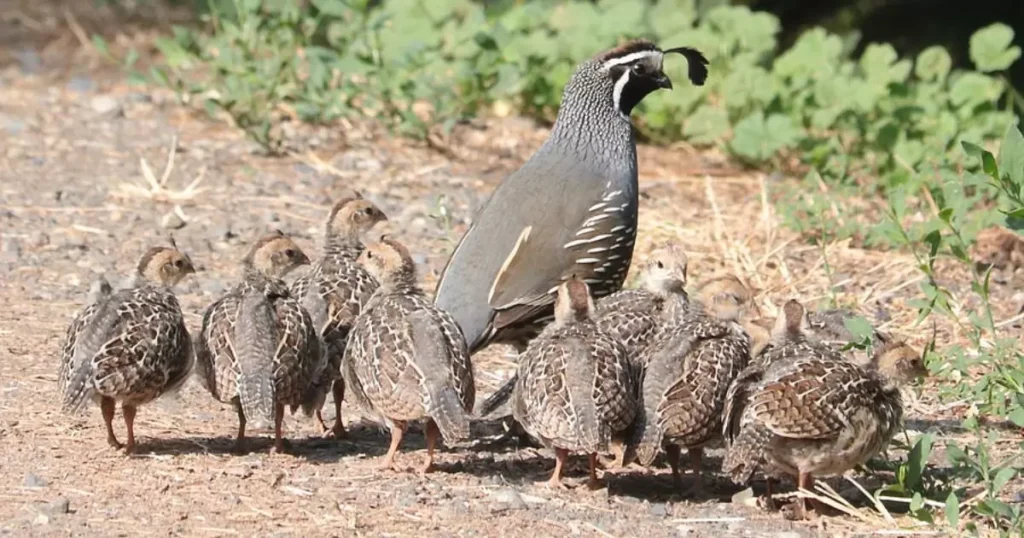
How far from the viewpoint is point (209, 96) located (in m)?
12.5

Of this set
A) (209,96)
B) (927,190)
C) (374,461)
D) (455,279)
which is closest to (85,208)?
→ (209,96)

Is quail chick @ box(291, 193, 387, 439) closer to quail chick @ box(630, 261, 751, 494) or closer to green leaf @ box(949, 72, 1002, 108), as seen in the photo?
quail chick @ box(630, 261, 751, 494)

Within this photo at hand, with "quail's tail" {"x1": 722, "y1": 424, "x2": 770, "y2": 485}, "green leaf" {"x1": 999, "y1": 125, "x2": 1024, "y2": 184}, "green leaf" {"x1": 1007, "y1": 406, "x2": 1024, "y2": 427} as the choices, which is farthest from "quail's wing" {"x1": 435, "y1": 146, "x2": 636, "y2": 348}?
"green leaf" {"x1": 999, "y1": 125, "x2": 1024, "y2": 184}

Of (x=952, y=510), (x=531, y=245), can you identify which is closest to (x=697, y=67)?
(x=531, y=245)

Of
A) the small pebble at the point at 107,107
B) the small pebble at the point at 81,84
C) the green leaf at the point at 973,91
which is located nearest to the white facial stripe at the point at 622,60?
the green leaf at the point at 973,91

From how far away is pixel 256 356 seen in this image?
21.1 feet

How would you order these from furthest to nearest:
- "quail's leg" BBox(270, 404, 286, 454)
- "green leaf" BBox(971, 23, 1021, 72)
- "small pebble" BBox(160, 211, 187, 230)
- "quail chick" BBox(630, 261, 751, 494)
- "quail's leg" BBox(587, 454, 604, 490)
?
"green leaf" BBox(971, 23, 1021, 72) → "small pebble" BBox(160, 211, 187, 230) → "quail's leg" BBox(270, 404, 286, 454) → "quail's leg" BBox(587, 454, 604, 490) → "quail chick" BBox(630, 261, 751, 494)

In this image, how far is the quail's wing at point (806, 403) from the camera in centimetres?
592

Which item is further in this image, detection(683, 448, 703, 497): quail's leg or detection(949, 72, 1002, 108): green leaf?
detection(949, 72, 1002, 108): green leaf

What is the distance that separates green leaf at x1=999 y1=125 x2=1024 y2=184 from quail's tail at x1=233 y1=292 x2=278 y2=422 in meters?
2.69

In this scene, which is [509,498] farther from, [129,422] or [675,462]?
[129,422]

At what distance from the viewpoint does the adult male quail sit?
25.2ft

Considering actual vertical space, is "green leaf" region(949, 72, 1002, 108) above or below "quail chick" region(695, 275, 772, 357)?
above

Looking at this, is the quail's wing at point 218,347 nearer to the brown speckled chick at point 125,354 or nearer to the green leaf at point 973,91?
the brown speckled chick at point 125,354
